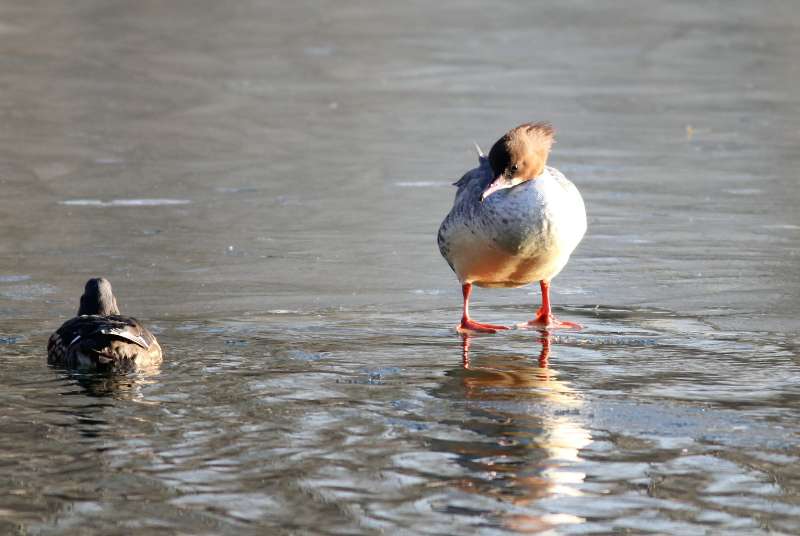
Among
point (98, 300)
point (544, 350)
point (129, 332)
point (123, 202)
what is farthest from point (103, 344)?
point (123, 202)

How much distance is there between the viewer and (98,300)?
25.4 ft

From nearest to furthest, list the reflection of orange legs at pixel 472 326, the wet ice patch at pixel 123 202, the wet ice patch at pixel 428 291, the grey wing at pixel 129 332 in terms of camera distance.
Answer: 1. the grey wing at pixel 129 332
2. the reflection of orange legs at pixel 472 326
3. the wet ice patch at pixel 428 291
4. the wet ice patch at pixel 123 202

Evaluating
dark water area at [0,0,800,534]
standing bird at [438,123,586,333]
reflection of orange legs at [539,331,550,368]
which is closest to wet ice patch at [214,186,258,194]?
dark water area at [0,0,800,534]

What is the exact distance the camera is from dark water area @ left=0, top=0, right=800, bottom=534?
5.11 m

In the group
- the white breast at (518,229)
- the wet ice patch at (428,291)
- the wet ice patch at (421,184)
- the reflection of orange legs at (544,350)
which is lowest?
the reflection of orange legs at (544,350)

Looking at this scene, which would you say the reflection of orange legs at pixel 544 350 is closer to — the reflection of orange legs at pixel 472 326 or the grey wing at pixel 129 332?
the reflection of orange legs at pixel 472 326

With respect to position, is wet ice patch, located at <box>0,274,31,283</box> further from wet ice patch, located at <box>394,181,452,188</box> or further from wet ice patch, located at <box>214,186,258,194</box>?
wet ice patch, located at <box>394,181,452,188</box>

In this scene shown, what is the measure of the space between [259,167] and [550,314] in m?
5.79

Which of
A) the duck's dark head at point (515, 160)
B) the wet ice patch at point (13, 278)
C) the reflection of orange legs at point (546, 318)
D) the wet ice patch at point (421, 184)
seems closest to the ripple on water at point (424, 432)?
the reflection of orange legs at point (546, 318)

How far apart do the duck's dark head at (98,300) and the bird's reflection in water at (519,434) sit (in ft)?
6.49

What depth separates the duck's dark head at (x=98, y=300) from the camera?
7738 millimetres

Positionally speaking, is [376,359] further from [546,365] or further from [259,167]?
[259,167]

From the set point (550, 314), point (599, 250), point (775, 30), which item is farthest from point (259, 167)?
point (775, 30)

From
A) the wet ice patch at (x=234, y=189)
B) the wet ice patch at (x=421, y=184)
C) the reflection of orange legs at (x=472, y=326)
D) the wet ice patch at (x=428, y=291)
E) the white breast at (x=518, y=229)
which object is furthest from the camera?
the wet ice patch at (x=421, y=184)
